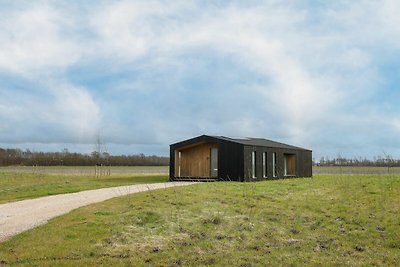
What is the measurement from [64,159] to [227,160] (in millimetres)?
63225

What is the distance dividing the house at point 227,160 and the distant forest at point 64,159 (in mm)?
48972

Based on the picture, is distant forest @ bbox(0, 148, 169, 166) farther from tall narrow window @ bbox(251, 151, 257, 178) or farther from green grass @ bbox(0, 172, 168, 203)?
tall narrow window @ bbox(251, 151, 257, 178)

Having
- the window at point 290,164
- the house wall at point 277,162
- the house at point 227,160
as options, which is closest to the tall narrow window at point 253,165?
the house at point 227,160

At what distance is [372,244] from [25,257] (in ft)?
25.4

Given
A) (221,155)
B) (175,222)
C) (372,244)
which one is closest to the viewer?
(372,244)

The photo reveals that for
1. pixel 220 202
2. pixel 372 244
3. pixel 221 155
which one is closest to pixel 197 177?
pixel 221 155

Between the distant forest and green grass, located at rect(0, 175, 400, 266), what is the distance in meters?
64.4

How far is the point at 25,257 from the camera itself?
855 centimetres

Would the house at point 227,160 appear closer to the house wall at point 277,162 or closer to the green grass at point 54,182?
the house wall at point 277,162

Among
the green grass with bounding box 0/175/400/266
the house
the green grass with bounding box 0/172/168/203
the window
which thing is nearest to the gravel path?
the green grass with bounding box 0/175/400/266

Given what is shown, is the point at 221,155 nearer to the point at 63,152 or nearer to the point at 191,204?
the point at 191,204

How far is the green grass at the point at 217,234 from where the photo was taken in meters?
8.65

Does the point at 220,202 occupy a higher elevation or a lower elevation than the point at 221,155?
lower

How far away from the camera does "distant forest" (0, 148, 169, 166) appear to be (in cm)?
7939
